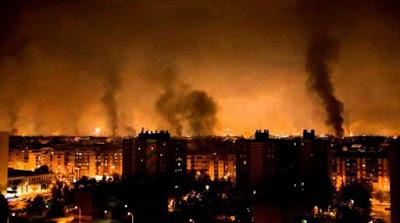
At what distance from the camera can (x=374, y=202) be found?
1048 centimetres

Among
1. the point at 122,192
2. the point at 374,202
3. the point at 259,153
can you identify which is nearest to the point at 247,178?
the point at 259,153

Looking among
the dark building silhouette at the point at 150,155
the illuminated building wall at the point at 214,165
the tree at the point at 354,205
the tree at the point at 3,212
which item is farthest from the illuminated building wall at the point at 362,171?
the tree at the point at 3,212

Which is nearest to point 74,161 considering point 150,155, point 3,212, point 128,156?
point 128,156

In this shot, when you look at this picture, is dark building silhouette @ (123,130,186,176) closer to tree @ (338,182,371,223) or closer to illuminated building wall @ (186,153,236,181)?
illuminated building wall @ (186,153,236,181)

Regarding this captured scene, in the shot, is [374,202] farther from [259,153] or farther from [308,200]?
[259,153]

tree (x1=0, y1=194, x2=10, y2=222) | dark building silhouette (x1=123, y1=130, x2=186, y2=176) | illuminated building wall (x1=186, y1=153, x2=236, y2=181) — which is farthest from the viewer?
illuminated building wall (x1=186, y1=153, x2=236, y2=181)

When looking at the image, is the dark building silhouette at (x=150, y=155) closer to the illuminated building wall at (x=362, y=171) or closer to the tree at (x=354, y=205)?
the illuminated building wall at (x=362, y=171)

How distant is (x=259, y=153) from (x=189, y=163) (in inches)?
149

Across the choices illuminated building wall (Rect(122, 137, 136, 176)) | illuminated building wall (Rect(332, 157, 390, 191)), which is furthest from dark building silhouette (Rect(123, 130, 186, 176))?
illuminated building wall (Rect(332, 157, 390, 191))

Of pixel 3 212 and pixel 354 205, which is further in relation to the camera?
pixel 354 205

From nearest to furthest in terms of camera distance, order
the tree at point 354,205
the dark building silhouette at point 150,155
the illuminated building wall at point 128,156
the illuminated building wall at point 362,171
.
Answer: the tree at point 354,205
the illuminated building wall at point 362,171
the dark building silhouette at point 150,155
the illuminated building wall at point 128,156

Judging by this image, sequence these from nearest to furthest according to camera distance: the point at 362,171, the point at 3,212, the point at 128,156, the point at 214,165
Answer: the point at 3,212 → the point at 362,171 → the point at 128,156 → the point at 214,165

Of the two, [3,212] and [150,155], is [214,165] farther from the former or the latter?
[3,212]

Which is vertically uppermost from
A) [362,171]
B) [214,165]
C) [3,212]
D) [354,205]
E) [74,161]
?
[74,161]
